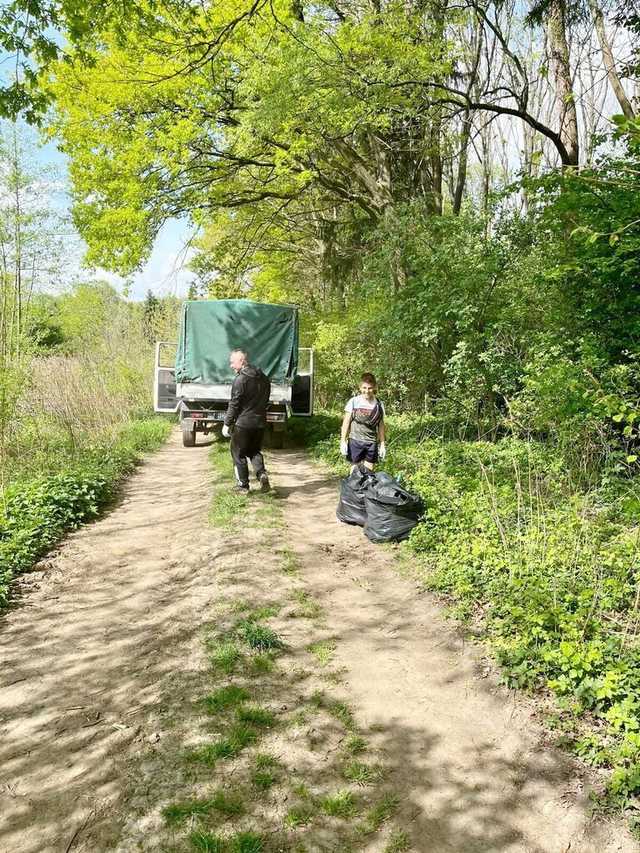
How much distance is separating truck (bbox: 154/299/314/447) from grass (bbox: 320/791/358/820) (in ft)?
30.6

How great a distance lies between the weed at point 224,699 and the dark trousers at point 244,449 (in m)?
4.32

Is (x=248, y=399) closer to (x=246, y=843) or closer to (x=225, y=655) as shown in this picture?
(x=225, y=655)

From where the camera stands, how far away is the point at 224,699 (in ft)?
10.9

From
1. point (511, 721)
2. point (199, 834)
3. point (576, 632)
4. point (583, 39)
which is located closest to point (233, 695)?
point (199, 834)

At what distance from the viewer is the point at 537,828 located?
8.42 ft

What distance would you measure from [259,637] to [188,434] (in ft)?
30.1

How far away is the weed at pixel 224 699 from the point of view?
10.7 feet

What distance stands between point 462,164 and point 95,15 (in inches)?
471

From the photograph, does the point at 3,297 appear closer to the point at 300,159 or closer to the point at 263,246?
the point at 300,159

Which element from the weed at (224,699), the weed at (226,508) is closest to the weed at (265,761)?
the weed at (224,699)

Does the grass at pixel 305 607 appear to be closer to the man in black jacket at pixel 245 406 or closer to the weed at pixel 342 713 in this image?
the weed at pixel 342 713

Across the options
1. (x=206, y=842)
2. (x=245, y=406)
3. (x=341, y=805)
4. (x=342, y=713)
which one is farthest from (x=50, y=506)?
(x=341, y=805)

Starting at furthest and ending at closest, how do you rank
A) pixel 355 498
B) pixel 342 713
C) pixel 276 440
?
pixel 276 440
pixel 355 498
pixel 342 713

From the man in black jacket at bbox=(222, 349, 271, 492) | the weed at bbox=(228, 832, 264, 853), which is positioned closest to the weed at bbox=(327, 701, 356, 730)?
the weed at bbox=(228, 832, 264, 853)
